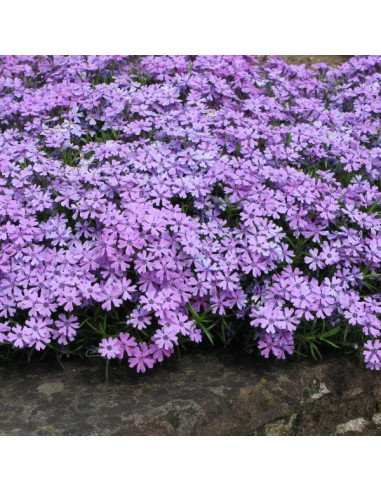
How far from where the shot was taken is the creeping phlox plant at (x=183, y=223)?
2.84 metres

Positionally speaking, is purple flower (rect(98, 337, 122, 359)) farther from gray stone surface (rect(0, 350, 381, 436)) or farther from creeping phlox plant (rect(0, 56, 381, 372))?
gray stone surface (rect(0, 350, 381, 436))

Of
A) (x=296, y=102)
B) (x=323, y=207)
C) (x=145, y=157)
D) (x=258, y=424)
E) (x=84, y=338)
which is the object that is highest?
(x=296, y=102)

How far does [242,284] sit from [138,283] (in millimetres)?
539

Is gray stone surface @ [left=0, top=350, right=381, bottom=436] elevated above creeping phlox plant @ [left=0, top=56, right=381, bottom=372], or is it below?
below

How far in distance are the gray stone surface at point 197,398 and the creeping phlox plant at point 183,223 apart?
104mm

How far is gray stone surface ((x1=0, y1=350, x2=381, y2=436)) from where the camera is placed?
2.63 m

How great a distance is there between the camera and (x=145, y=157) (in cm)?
334

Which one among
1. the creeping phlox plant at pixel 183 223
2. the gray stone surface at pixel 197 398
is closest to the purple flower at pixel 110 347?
the creeping phlox plant at pixel 183 223

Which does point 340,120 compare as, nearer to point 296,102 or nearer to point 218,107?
point 296,102

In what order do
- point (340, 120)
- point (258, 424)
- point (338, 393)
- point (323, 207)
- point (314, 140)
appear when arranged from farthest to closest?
point (340, 120) → point (314, 140) → point (323, 207) → point (338, 393) → point (258, 424)

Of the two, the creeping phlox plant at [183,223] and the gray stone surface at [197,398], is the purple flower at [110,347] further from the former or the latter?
the gray stone surface at [197,398]

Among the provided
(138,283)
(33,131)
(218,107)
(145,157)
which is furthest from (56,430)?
(218,107)

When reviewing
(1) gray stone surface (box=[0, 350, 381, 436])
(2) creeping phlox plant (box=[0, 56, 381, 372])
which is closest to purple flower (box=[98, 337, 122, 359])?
(2) creeping phlox plant (box=[0, 56, 381, 372])

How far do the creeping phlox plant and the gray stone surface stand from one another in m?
0.10
